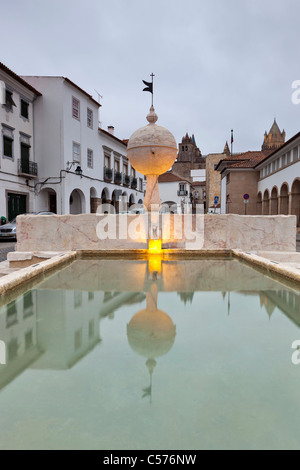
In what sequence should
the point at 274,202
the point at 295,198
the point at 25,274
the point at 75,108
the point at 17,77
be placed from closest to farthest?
the point at 25,274 < the point at 17,77 < the point at 295,198 < the point at 75,108 < the point at 274,202

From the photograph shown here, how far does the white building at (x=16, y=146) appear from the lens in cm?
1797

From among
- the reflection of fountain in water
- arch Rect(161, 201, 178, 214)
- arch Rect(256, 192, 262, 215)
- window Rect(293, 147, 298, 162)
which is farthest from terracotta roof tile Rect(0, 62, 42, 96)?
arch Rect(256, 192, 262, 215)

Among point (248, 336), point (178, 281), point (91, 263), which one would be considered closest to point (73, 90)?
point (91, 263)

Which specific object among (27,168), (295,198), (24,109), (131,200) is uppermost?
(24,109)

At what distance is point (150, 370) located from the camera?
221cm

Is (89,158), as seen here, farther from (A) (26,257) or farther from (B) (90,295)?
(B) (90,295)

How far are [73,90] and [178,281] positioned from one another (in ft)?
70.0

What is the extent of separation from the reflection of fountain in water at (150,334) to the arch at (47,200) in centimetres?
1991

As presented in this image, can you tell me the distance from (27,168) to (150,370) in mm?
20218

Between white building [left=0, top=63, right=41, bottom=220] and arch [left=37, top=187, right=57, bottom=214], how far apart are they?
2.83 feet

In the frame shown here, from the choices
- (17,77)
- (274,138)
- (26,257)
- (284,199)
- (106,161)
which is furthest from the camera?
(274,138)

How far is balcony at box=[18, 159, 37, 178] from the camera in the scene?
19453 mm

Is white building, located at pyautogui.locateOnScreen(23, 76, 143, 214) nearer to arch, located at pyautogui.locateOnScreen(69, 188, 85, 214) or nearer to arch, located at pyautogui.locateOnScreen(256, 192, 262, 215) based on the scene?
arch, located at pyautogui.locateOnScreen(69, 188, 85, 214)

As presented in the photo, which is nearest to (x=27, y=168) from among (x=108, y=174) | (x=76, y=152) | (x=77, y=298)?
(x=76, y=152)
